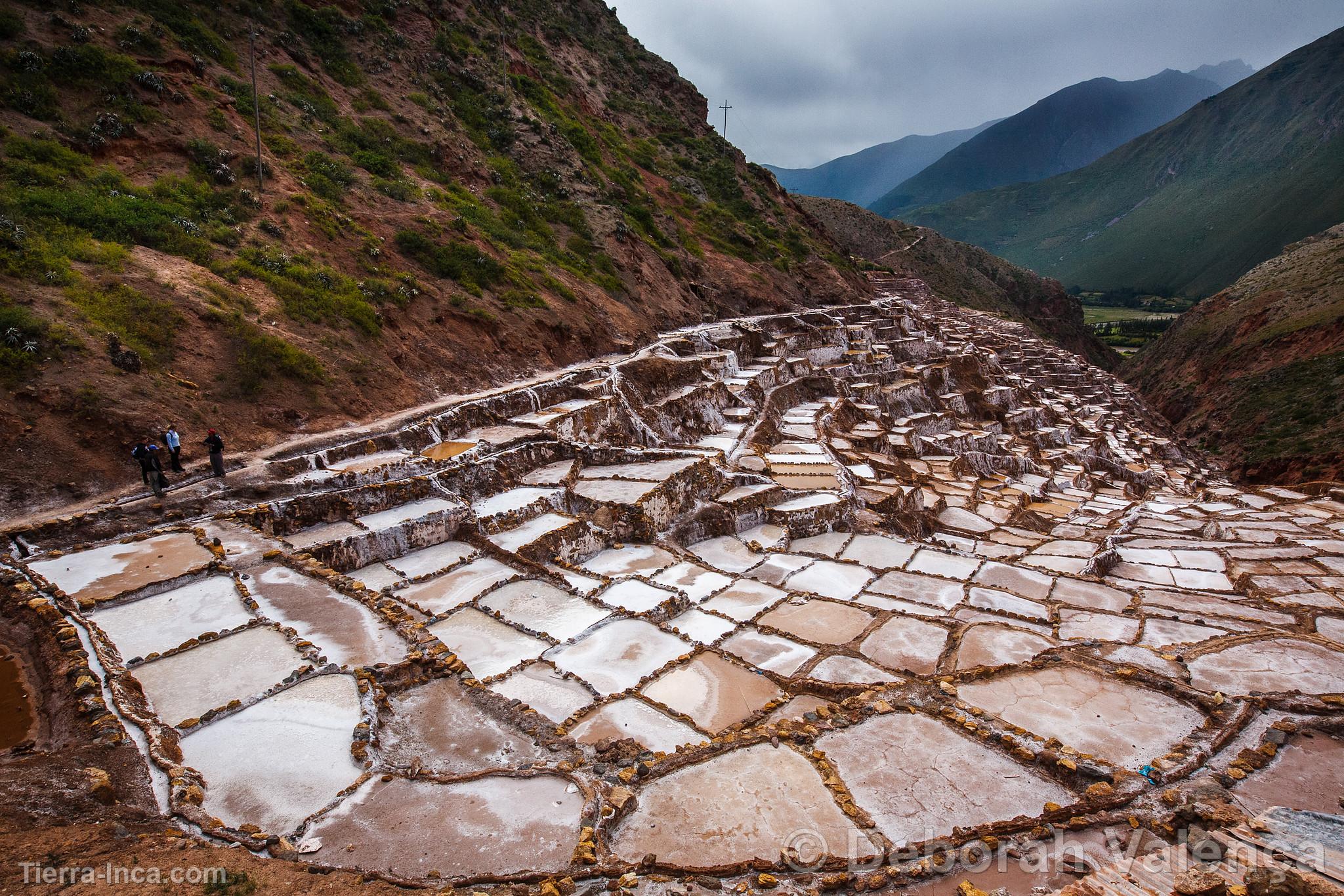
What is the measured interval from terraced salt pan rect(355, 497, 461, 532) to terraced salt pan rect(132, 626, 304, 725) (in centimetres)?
339

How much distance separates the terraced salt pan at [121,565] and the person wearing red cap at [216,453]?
162 cm

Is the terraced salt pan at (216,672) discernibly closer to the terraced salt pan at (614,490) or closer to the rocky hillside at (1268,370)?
the terraced salt pan at (614,490)

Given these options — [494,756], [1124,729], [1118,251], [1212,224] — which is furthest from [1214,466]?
[1118,251]

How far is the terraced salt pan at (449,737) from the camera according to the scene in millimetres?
6199

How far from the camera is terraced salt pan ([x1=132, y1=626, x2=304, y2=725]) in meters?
6.43

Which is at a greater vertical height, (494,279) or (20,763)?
(494,279)

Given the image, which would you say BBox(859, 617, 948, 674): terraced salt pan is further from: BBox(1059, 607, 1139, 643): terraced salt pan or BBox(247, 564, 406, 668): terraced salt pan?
BBox(247, 564, 406, 668): terraced salt pan

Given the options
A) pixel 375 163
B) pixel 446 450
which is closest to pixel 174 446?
pixel 446 450

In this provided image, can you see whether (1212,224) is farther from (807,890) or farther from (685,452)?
(807,890)

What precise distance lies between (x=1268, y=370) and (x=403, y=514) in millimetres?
58382

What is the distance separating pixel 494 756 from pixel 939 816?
442 centimetres

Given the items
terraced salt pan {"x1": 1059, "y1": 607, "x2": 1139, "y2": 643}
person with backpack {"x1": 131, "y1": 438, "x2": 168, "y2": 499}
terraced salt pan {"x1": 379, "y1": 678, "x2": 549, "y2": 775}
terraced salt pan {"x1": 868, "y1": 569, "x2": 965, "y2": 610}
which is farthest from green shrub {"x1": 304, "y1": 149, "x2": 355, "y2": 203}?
terraced salt pan {"x1": 1059, "y1": 607, "x2": 1139, "y2": 643}

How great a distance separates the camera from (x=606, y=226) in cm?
2862

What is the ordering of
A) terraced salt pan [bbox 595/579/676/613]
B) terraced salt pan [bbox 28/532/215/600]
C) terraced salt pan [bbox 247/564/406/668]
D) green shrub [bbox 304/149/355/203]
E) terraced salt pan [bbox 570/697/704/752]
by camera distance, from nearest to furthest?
terraced salt pan [bbox 570/697/704/752], terraced salt pan [bbox 247/564/406/668], terraced salt pan [bbox 28/532/215/600], terraced salt pan [bbox 595/579/676/613], green shrub [bbox 304/149/355/203]
